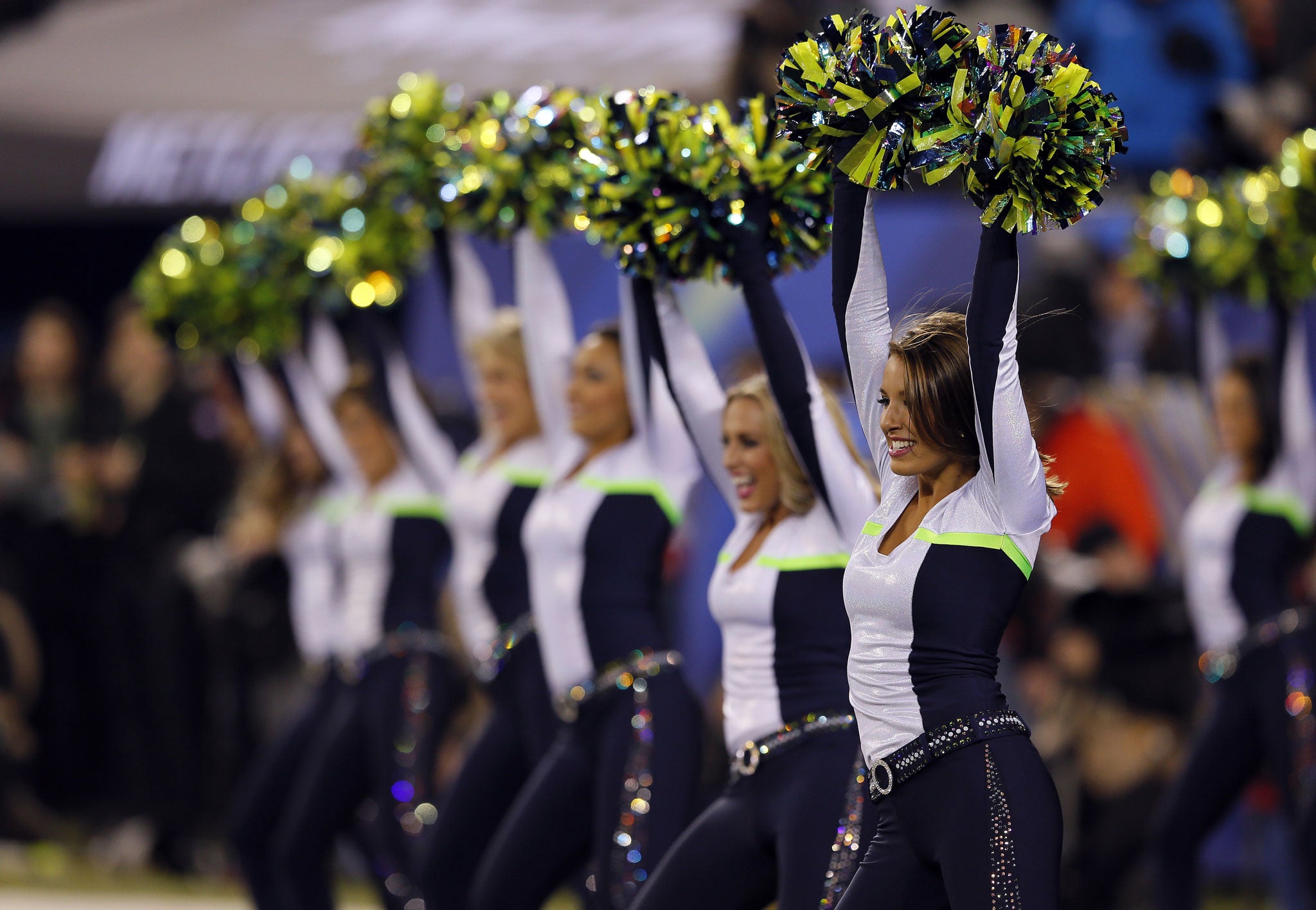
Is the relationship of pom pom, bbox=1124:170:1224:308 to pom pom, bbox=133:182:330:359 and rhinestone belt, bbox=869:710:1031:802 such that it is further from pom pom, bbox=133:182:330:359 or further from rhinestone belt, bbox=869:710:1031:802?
rhinestone belt, bbox=869:710:1031:802

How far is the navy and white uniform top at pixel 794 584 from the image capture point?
394cm

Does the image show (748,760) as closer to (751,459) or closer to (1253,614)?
(751,459)

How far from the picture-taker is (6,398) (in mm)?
9969

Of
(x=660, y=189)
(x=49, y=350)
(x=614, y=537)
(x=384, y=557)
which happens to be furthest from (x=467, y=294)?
(x=49, y=350)

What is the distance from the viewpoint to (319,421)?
22.7 ft

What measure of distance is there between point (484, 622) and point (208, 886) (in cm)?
350

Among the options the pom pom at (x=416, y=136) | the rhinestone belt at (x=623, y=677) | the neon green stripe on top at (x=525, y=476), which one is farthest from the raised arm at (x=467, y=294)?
the rhinestone belt at (x=623, y=677)

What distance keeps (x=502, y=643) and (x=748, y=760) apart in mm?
1652

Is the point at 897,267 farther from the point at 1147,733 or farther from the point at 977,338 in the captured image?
the point at 977,338

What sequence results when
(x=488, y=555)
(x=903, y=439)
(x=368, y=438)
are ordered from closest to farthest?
(x=903, y=439), (x=488, y=555), (x=368, y=438)

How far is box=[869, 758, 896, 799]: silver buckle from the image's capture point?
127 inches

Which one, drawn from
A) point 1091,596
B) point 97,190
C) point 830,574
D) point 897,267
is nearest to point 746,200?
point 830,574

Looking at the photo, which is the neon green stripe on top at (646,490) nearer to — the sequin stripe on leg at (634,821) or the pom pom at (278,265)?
the sequin stripe on leg at (634,821)

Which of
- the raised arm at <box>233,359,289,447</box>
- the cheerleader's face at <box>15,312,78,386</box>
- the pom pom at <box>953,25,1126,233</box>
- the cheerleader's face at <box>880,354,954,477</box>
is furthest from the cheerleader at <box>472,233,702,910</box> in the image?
the cheerleader's face at <box>15,312,78,386</box>
